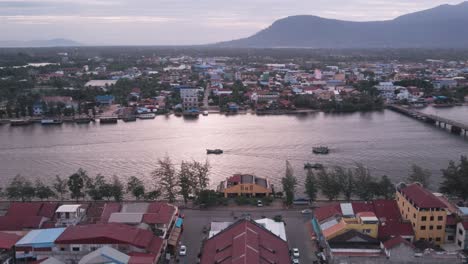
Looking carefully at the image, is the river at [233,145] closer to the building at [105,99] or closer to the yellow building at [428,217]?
the yellow building at [428,217]

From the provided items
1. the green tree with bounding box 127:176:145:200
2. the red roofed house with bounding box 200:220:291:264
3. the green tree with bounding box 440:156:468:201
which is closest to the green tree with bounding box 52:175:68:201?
the green tree with bounding box 127:176:145:200

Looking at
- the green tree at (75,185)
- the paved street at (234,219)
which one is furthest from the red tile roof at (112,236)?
the green tree at (75,185)

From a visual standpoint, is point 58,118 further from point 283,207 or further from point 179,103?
point 283,207

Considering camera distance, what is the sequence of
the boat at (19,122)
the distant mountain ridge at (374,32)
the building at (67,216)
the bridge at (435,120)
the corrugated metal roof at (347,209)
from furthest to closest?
the distant mountain ridge at (374,32)
the boat at (19,122)
the bridge at (435,120)
the building at (67,216)
the corrugated metal roof at (347,209)

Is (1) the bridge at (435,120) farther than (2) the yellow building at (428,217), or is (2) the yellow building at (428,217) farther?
(1) the bridge at (435,120)

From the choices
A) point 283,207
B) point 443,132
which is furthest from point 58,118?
point 443,132

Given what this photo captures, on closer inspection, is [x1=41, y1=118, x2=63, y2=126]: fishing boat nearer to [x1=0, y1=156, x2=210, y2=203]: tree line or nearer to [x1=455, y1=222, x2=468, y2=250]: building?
[x1=0, y1=156, x2=210, y2=203]: tree line
